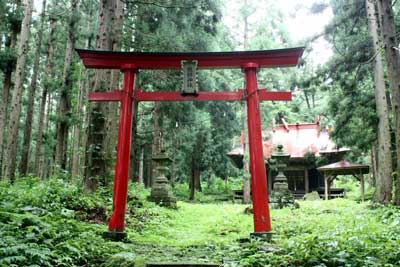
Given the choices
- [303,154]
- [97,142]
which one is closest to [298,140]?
[303,154]

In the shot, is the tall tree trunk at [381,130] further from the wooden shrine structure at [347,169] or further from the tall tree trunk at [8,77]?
the tall tree trunk at [8,77]

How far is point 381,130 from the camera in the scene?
12.1 metres

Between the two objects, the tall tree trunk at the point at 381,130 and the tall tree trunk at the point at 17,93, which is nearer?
the tall tree trunk at the point at 381,130

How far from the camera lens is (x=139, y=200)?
434 inches

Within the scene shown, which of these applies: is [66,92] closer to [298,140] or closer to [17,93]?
[17,93]

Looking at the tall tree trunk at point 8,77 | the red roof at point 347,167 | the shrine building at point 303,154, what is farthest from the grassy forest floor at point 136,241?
the shrine building at point 303,154

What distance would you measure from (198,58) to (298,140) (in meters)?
17.4

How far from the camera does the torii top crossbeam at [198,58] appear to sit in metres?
7.10

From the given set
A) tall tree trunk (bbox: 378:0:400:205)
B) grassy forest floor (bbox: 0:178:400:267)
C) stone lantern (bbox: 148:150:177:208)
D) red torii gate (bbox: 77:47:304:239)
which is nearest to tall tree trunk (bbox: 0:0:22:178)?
stone lantern (bbox: 148:150:177:208)

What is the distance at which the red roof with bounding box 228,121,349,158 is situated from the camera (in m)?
21.7

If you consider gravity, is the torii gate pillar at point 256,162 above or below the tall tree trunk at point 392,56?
below

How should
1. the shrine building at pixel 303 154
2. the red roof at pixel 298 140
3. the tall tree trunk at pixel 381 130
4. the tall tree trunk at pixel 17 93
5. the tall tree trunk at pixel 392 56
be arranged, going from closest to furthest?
the tall tree trunk at pixel 392 56, the tall tree trunk at pixel 381 130, the tall tree trunk at pixel 17 93, the shrine building at pixel 303 154, the red roof at pixel 298 140

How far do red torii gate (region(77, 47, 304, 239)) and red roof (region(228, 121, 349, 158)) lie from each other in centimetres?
1456

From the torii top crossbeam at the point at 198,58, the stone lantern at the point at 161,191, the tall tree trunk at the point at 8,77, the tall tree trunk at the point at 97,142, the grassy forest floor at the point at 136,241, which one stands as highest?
the tall tree trunk at the point at 8,77
